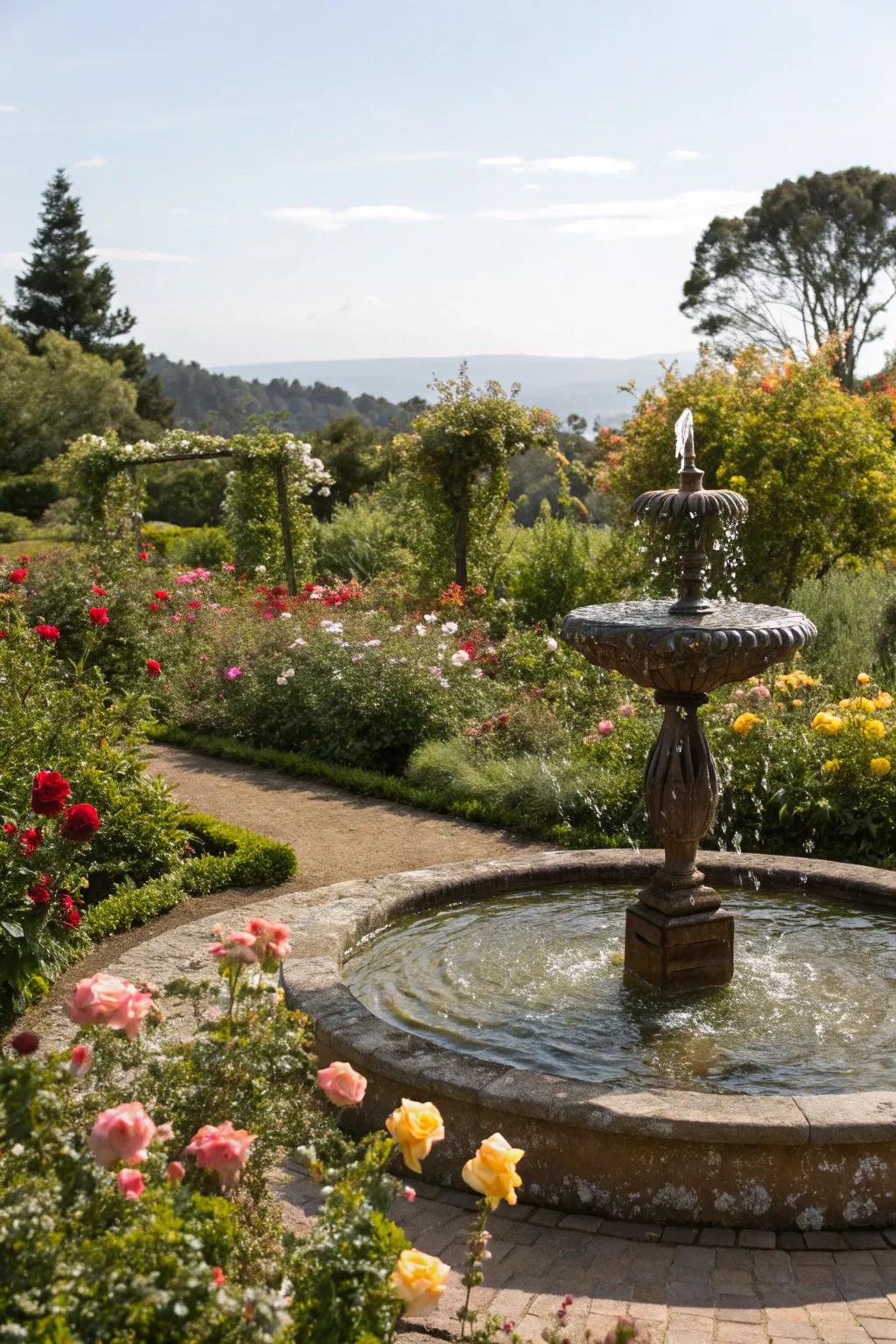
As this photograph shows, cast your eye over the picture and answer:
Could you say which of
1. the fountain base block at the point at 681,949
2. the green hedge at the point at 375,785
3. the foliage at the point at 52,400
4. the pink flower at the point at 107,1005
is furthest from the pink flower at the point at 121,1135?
the foliage at the point at 52,400

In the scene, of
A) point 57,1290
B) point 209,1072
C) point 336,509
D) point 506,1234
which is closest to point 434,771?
point 506,1234

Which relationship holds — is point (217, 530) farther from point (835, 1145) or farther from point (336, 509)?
point (835, 1145)

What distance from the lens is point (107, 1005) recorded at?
2416 mm

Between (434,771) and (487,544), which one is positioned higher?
(487,544)

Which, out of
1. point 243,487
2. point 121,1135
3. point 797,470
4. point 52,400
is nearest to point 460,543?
point 243,487

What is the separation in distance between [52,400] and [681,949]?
33384mm

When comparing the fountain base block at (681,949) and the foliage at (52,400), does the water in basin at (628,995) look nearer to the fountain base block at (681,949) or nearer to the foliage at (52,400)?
the fountain base block at (681,949)

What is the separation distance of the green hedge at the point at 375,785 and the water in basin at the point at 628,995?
1448 millimetres

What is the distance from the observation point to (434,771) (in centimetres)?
855

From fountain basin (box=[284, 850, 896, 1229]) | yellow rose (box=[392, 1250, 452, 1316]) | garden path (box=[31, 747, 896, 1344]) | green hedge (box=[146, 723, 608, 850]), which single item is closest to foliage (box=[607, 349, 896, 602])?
green hedge (box=[146, 723, 608, 850])

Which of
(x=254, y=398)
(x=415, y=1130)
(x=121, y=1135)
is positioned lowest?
(x=415, y=1130)

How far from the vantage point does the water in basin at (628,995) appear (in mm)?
4062

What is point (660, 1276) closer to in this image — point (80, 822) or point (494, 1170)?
point (494, 1170)

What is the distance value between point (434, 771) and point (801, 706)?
251 cm
